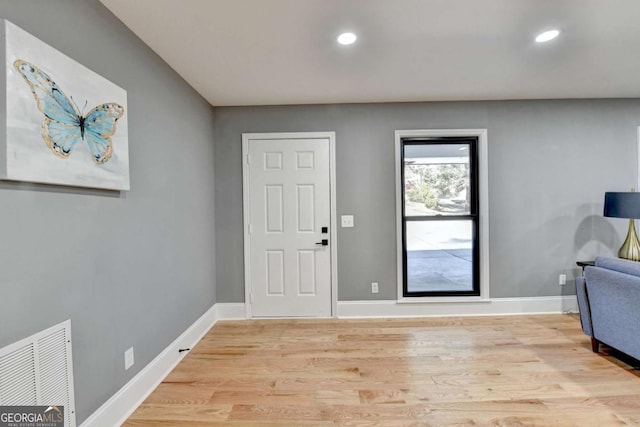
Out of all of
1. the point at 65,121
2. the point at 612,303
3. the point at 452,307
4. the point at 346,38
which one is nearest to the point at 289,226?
the point at 346,38

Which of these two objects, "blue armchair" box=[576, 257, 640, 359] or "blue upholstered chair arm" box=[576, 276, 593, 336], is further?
"blue upholstered chair arm" box=[576, 276, 593, 336]

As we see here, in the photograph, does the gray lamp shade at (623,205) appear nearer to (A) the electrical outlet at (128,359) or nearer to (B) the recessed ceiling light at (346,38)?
(B) the recessed ceiling light at (346,38)

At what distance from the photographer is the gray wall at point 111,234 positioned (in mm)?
1237

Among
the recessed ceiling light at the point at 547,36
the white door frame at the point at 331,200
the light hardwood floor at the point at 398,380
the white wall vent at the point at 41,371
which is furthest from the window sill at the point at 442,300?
the white wall vent at the point at 41,371

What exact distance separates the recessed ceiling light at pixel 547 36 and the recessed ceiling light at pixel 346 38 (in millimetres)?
1304

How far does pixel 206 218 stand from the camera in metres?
3.16

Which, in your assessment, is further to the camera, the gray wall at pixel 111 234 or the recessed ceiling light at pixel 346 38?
the recessed ceiling light at pixel 346 38

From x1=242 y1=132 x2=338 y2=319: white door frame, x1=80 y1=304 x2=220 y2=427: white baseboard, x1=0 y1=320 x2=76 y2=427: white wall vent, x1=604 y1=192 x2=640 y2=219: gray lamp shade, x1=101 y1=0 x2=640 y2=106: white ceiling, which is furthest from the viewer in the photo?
x1=242 y1=132 x2=338 y2=319: white door frame

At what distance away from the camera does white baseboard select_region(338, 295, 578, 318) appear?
133 inches

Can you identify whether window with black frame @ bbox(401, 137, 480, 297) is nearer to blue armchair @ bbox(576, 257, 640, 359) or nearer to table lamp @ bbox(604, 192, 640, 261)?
Result: blue armchair @ bbox(576, 257, 640, 359)

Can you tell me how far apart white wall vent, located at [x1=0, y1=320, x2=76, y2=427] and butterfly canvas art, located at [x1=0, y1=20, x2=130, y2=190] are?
0.66 meters

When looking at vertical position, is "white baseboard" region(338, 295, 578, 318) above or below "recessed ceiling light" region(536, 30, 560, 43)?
below

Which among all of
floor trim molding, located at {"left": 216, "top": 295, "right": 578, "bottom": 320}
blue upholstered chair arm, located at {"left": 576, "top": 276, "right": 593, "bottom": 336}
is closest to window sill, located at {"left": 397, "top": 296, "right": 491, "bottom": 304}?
floor trim molding, located at {"left": 216, "top": 295, "right": 578, "bottom": 320}

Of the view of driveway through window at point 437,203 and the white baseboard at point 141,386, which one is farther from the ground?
the view of driveway through window at point 437,203
